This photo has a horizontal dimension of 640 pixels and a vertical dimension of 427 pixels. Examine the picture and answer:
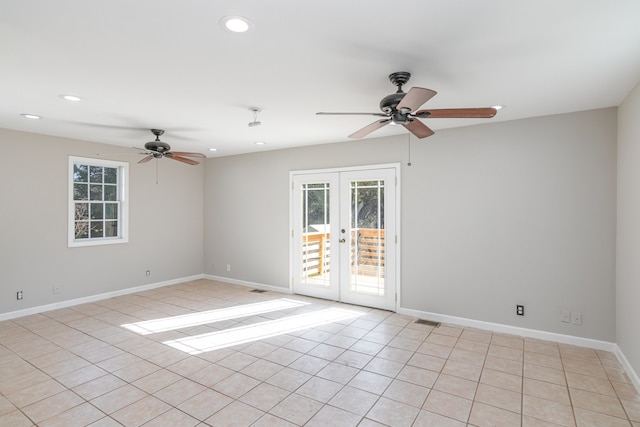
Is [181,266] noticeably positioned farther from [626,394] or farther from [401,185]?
[626,394]

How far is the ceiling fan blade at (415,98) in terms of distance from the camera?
2053 mm

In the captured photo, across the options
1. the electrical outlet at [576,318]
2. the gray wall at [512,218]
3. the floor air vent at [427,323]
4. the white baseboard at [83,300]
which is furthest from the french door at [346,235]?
the white baseboard at [83,300]

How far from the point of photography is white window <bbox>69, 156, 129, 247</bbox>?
5.06m

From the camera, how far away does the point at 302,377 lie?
9.63 ft

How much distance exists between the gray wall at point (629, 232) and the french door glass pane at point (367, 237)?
8.41ft

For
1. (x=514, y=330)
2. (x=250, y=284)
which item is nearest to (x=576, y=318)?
(x=514, y=330)

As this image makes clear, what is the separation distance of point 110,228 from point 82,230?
408mm

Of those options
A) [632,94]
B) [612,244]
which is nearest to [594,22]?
[632,94]

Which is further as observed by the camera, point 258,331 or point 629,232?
point 258,331

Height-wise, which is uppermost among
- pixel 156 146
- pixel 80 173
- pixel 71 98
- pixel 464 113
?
pixel 71 98

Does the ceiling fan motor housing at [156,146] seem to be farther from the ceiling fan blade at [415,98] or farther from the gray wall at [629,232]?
the gray wall at [629,232]

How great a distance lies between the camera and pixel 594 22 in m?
1.89

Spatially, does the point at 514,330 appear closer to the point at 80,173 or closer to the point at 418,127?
the point at 418,127

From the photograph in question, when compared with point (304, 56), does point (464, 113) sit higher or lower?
lower
